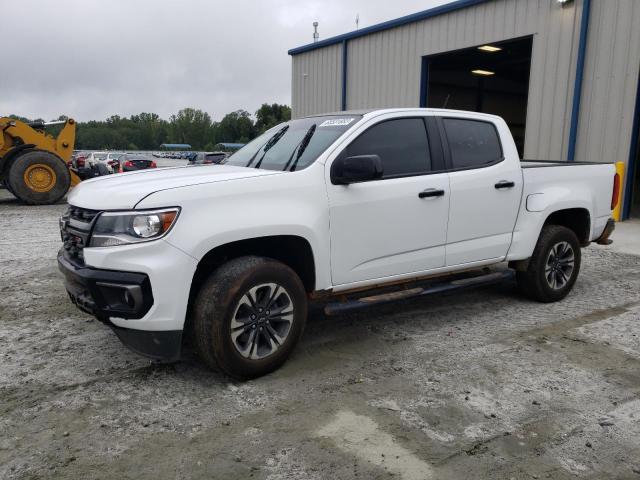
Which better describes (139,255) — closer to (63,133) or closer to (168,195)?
(168,195)

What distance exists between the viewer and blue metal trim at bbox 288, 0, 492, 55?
13.6m

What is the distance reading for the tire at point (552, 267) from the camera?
548cm

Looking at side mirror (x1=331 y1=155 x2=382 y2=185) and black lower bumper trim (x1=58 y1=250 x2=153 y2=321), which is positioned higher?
side mirror (x1=331 y1=155 x2=382 y2=185)

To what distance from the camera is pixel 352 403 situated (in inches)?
137

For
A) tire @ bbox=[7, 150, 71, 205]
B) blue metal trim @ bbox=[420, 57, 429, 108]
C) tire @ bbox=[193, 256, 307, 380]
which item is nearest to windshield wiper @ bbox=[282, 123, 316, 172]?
tire @ bbox=[193, 256, 307, 380]

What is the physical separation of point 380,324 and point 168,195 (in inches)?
95.9

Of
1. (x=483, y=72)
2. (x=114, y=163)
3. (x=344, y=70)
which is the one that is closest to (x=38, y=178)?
(x=344, y=70)


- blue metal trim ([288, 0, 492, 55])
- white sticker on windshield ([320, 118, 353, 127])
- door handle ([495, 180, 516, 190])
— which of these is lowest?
door handle ([495, 180, 516, 190])

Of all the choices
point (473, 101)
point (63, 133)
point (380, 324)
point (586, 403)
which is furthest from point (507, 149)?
point (473, 101)

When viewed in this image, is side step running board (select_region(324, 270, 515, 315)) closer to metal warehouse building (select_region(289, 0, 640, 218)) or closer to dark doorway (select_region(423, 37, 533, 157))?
metal warehouse building (select_region(289, 0, 640, 218))

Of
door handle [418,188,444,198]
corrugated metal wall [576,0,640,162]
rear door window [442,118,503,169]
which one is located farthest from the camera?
corrugated metal wall [576,0,640,162]

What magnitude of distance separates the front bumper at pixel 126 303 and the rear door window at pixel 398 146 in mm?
1818

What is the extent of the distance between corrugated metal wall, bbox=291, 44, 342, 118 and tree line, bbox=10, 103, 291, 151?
85284 mm

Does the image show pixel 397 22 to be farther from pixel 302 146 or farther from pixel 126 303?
pixel 126 303
